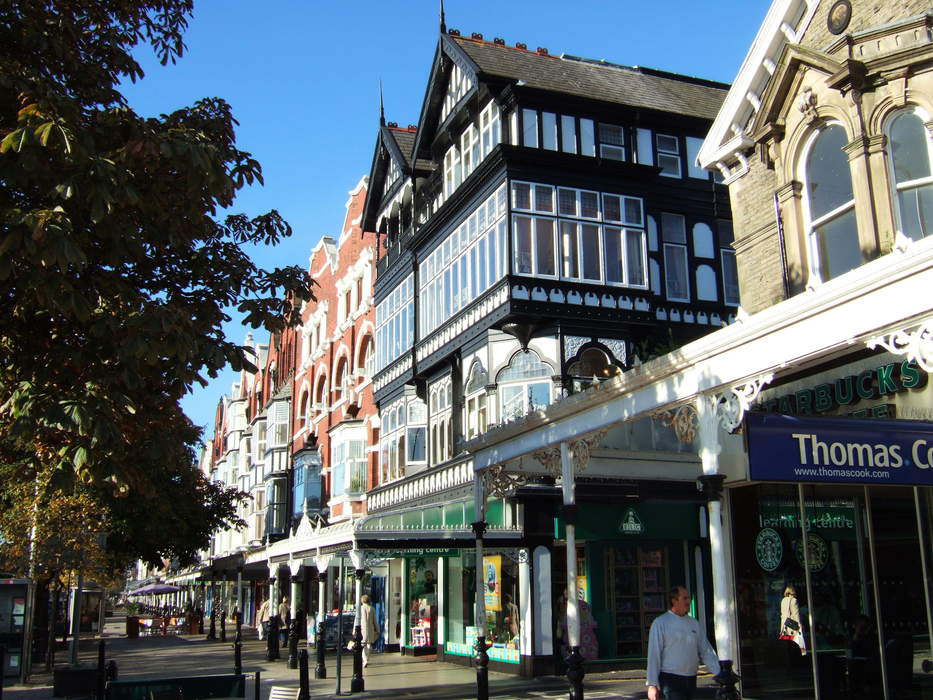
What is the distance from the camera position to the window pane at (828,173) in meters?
13.1

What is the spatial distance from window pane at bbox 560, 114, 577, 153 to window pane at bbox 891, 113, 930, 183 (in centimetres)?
1088

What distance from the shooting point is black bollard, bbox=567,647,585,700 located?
11367 mm

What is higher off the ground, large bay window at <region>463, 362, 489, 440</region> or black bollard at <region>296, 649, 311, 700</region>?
large bay window at <region>463, 362, 489, 440</region>

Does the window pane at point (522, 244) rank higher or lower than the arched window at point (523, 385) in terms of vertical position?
higher

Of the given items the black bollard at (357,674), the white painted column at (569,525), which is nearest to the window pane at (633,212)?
the white painted column at (569,525)

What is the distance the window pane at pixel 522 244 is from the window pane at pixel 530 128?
2042 millimetres

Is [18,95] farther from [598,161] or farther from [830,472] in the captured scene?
Result: [598,161]

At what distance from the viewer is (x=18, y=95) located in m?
9.36

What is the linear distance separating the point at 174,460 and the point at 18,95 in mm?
4123

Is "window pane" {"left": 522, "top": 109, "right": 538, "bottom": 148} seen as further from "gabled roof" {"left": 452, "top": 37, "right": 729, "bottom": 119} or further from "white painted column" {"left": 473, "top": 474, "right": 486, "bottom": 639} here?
"white painted column" {"left": 473, "top": 474, "right": 486, "bottom": 639}

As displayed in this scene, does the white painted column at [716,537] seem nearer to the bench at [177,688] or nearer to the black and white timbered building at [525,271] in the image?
the bench at [177,688]

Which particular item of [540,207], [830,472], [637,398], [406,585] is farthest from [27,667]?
[830,472]

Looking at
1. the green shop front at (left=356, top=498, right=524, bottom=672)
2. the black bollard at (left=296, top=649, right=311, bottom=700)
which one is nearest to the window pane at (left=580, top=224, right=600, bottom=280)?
the green shop front at (left=356, top=498, right=524, bottom=672)

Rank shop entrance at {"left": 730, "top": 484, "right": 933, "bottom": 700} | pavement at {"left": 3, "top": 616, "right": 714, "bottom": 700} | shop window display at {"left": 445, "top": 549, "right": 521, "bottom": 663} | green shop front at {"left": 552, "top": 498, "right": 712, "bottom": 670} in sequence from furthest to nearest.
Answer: green shop front at {"left": 552, "top": 498, "right": 712, "bottom": 670} < shop window display at {"left": 445, "top": 549, "right": 521, "bottom": 663} < pavement at {"left": 3, "top": 616, "right": 714, "bottom": 700} < shop entrance at {"left": 730, "top": 484, "right": 933, "bottom": 700}
